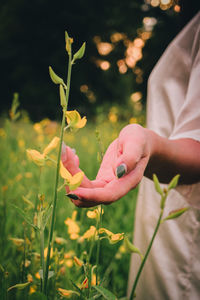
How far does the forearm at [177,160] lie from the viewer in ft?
2.29

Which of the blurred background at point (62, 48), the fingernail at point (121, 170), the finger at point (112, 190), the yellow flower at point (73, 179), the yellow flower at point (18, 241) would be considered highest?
the yellow flower at point (73, 179)

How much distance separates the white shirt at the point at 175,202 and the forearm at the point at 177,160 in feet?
0.12

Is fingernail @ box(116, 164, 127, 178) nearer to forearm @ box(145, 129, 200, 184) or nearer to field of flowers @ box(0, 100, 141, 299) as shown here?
field of flowers @ box(0, 100, 141, 299)

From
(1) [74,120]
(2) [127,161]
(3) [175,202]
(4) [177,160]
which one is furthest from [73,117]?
(3) [175,202]

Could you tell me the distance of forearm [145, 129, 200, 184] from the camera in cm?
70

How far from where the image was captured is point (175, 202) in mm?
954

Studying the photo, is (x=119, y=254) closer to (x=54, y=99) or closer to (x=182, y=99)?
(x=182, y=99)

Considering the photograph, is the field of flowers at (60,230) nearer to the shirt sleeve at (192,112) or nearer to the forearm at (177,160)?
the forearm at (177,160)

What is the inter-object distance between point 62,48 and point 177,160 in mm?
12442

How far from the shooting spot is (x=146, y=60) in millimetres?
11789

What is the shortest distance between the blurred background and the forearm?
10.9m

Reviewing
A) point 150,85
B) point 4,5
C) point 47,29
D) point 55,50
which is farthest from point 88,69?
point 150,85

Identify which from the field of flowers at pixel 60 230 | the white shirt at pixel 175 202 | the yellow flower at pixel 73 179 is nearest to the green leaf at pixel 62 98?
the field of flowers at pixel 60 230

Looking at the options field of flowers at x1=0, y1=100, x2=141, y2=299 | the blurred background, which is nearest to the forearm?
field of flowers at x1=0, y1=100, x2=141, y2=299
